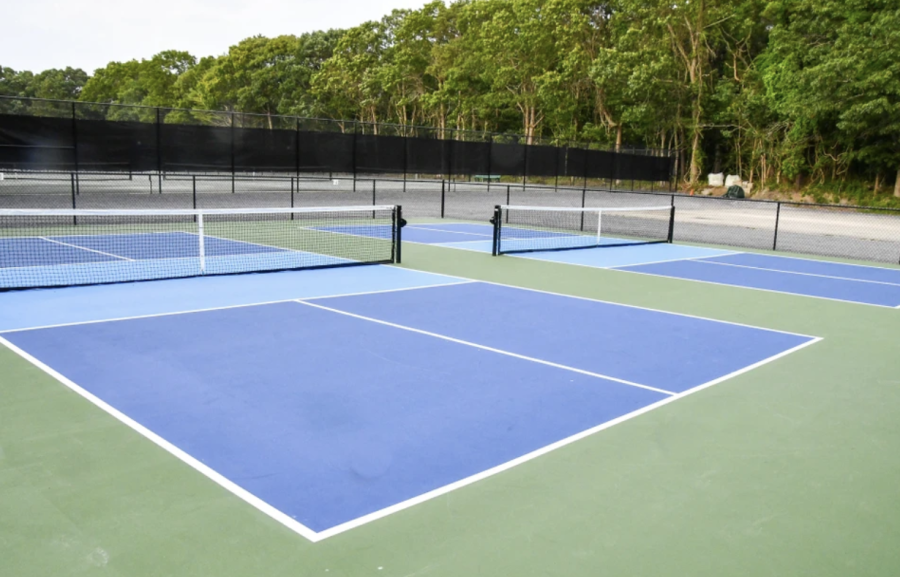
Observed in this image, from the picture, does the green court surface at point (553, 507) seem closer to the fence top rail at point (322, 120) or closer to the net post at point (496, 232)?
the net post at point (496, 232)

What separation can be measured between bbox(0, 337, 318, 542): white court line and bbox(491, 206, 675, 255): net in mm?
9219

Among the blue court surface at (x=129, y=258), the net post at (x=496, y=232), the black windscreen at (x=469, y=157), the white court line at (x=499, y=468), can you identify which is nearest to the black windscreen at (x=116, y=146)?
the blue court surface at (x=129, y=258)

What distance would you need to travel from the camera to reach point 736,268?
14422 mm

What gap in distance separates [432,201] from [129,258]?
1606 cm

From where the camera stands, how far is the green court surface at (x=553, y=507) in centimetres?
345

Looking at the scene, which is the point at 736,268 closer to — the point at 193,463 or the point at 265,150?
the point at 193,463

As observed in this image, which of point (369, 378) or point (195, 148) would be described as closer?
point (369, 378)

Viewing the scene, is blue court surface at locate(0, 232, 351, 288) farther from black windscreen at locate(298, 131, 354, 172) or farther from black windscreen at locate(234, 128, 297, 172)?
black windscreen at locate(298, 131, 354, 172)

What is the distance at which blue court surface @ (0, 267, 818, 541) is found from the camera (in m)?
4.48

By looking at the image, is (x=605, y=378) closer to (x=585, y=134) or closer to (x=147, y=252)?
(x=147, y=252)

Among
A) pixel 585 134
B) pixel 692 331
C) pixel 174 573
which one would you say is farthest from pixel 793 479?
pixel 585 134

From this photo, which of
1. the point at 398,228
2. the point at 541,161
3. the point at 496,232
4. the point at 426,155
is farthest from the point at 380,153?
the point at 398,228

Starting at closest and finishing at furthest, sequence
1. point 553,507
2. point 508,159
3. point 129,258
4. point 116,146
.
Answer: point 553,507 < point 129,258 < point 116,146 < point 508,159

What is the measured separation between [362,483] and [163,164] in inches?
852
